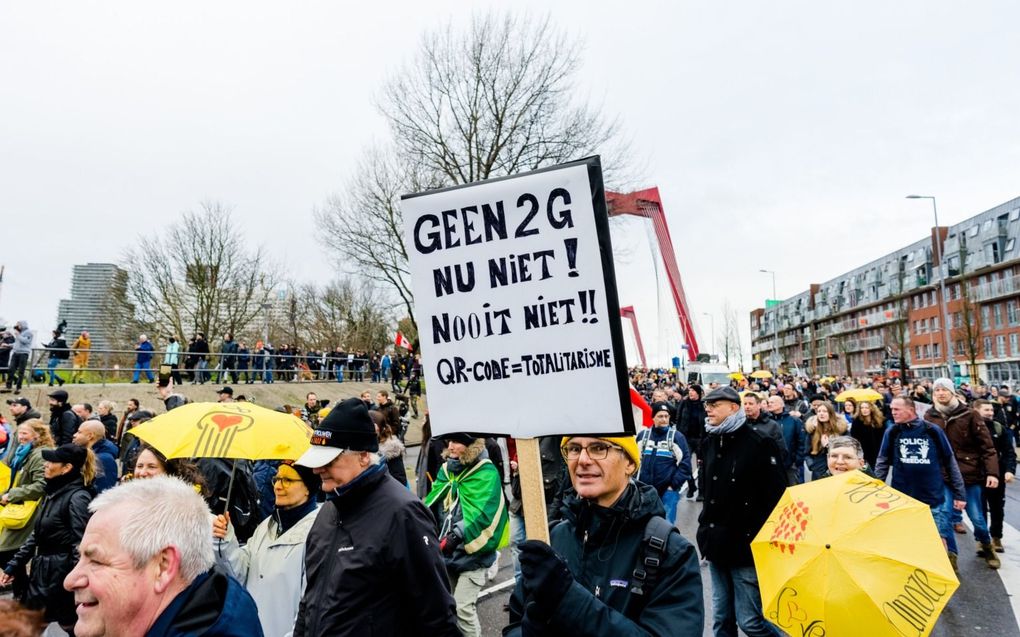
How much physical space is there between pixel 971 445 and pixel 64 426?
11.8 m

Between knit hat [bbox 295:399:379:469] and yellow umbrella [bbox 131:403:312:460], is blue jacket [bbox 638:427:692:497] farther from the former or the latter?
knit hat [bbox 295:399:379:469]

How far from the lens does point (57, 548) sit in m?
4.21

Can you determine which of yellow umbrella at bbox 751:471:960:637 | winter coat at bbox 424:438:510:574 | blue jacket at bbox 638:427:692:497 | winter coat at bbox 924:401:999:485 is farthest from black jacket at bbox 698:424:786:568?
winter coat at bbox 924:401:999:485

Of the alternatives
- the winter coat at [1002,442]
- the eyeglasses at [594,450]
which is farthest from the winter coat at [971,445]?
the eyeglasses at [594,450]

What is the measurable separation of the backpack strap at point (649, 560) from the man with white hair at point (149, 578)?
3.94 feet

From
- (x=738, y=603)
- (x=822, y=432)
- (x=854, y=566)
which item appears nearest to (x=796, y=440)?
(x=822, y=432)

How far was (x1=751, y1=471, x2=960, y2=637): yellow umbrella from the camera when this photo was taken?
2.59m

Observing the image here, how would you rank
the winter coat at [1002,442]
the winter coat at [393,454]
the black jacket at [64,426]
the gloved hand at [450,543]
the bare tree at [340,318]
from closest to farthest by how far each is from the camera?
the gloved hand at [450,543], the winter coat at [393,454], the winter coat at [1002,442], the black jacket at [64,426], the bare tree at [340,318]

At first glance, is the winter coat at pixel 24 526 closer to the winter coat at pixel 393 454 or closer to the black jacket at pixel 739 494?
the winter coat at pixel 393 454

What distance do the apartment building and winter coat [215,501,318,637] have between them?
42.2 m

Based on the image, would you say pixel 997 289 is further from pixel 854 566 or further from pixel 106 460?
pixel 106 460

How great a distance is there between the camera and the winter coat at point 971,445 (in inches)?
276

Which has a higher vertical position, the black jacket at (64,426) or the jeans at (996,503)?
the black jacket at (64,426)

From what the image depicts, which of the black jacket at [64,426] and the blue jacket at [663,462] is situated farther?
the black jacket at [64,426]
